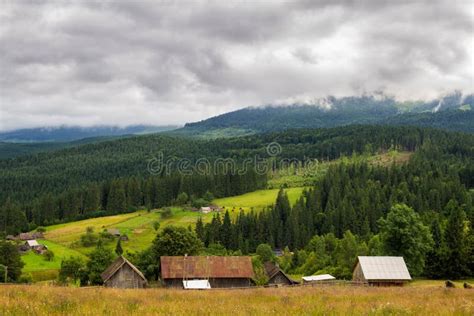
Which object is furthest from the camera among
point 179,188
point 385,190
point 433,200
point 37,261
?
point 179,188

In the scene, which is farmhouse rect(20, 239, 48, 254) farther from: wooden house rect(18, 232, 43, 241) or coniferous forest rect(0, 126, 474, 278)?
coniferous forest rect(0, 126, 474, 278)

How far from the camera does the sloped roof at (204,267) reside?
59.0 meters

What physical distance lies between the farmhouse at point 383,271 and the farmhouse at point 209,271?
1513 cm

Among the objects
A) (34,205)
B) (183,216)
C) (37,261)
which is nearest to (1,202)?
(34,205)

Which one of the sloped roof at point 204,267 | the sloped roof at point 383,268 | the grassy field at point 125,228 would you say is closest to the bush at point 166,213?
the grassy field at point 125,228

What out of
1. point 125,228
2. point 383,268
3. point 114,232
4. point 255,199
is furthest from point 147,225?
point 383,268

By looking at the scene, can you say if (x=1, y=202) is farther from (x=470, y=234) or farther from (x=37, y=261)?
(x=470, y=234)

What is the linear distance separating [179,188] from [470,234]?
127 m

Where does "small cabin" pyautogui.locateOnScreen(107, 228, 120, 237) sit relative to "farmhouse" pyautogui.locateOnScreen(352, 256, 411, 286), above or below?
below

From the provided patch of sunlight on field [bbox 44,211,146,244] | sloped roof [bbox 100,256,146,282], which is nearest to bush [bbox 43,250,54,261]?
patch of sunlight on field [bbox 44,211,146,244]

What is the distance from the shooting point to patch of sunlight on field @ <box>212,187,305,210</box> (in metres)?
155

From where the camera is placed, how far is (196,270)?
59.9 metres

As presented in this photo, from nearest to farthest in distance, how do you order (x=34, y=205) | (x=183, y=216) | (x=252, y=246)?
1. (x=252, y=246)
2. (x=183, y=216)
3. (x=34, y=205)

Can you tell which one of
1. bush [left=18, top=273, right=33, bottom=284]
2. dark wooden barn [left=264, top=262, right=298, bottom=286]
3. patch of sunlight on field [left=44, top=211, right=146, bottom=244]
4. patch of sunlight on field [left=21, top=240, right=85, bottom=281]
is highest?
dark wooden barn [left=264, top=262, right=298, bottom=286]
